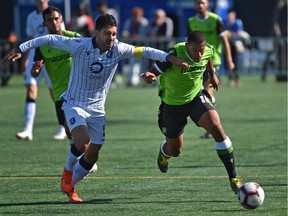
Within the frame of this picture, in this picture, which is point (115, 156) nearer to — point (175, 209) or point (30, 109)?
point (30, 109)

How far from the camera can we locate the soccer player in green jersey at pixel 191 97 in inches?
405

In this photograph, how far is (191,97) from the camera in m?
10.8

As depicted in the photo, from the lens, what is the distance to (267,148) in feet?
46.8

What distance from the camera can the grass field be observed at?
31.4 ft

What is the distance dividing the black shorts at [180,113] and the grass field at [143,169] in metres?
0.64

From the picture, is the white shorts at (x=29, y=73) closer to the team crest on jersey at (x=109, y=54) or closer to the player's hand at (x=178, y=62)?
the team crest on jersey at (x=109, y=54)

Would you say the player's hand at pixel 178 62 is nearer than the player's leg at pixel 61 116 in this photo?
Yes

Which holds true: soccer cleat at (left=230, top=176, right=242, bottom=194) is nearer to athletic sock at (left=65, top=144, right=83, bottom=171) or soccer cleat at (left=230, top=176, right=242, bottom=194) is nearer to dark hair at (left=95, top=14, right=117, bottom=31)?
athletic sock at (left=65, top=144, right=83, bottom=171)

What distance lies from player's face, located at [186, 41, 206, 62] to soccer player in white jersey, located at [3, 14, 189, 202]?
463 mm

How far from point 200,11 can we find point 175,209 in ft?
24.3

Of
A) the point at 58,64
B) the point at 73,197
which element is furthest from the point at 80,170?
the point at 58,64

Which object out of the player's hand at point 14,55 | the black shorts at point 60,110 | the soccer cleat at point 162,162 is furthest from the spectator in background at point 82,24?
the player's hand at point 14,55

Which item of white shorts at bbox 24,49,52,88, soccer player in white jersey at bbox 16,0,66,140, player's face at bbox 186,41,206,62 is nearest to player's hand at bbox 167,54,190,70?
player's face at bbox 186,41,206,62

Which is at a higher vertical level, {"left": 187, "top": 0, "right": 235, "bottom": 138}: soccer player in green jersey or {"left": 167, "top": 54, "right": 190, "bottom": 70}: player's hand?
{"left": 167, "top": 54, "right": 190, "bottom": 70}: player's hand
